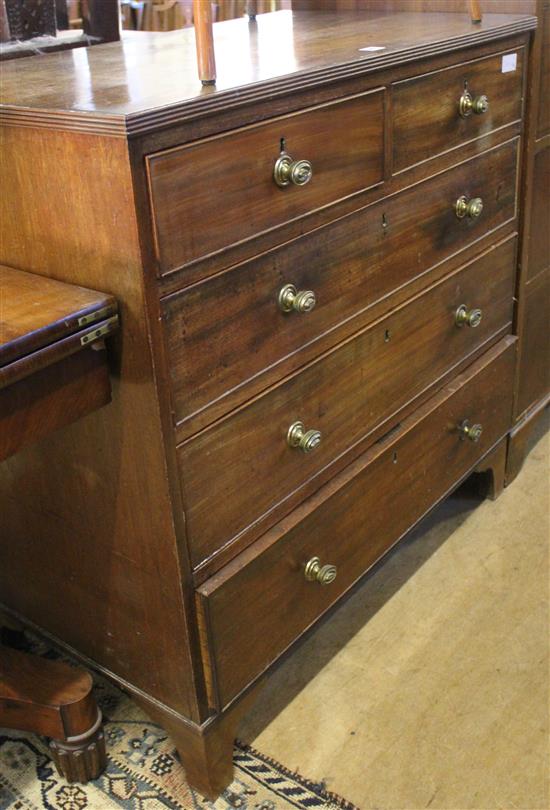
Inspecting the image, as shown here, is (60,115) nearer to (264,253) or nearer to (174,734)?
(264,253)

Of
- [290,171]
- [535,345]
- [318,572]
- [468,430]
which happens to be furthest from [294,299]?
[535,345]

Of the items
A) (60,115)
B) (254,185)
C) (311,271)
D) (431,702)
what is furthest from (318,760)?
(60,115)

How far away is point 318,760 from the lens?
1.43 meters

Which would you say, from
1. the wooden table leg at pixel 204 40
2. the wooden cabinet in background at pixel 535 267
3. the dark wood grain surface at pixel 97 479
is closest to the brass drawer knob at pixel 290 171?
the wooden table leg at pixel 204 40

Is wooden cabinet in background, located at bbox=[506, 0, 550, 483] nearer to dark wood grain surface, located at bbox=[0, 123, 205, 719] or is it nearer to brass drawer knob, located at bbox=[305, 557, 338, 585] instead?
brass drawer knob, located at bbox=[305, 557, 338, 585]

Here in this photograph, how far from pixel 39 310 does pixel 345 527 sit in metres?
0.68

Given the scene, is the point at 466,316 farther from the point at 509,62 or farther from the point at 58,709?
the point at 58,709

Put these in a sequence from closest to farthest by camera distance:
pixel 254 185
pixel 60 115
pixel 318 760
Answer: pixel 60 115
pixel 254 185
pixel 318 760

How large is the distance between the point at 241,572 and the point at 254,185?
1.72 feet

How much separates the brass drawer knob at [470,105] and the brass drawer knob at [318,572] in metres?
0.77

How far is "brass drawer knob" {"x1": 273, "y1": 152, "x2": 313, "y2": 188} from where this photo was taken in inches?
44.8

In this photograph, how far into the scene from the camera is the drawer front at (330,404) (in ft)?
3.92

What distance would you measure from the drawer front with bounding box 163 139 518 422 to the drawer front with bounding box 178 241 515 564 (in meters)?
0.05

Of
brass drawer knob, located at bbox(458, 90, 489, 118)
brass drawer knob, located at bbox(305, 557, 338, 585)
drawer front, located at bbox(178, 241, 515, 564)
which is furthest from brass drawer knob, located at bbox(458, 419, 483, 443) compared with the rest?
brass drawer knob, located at bbox(458, 90, 489, 118)
